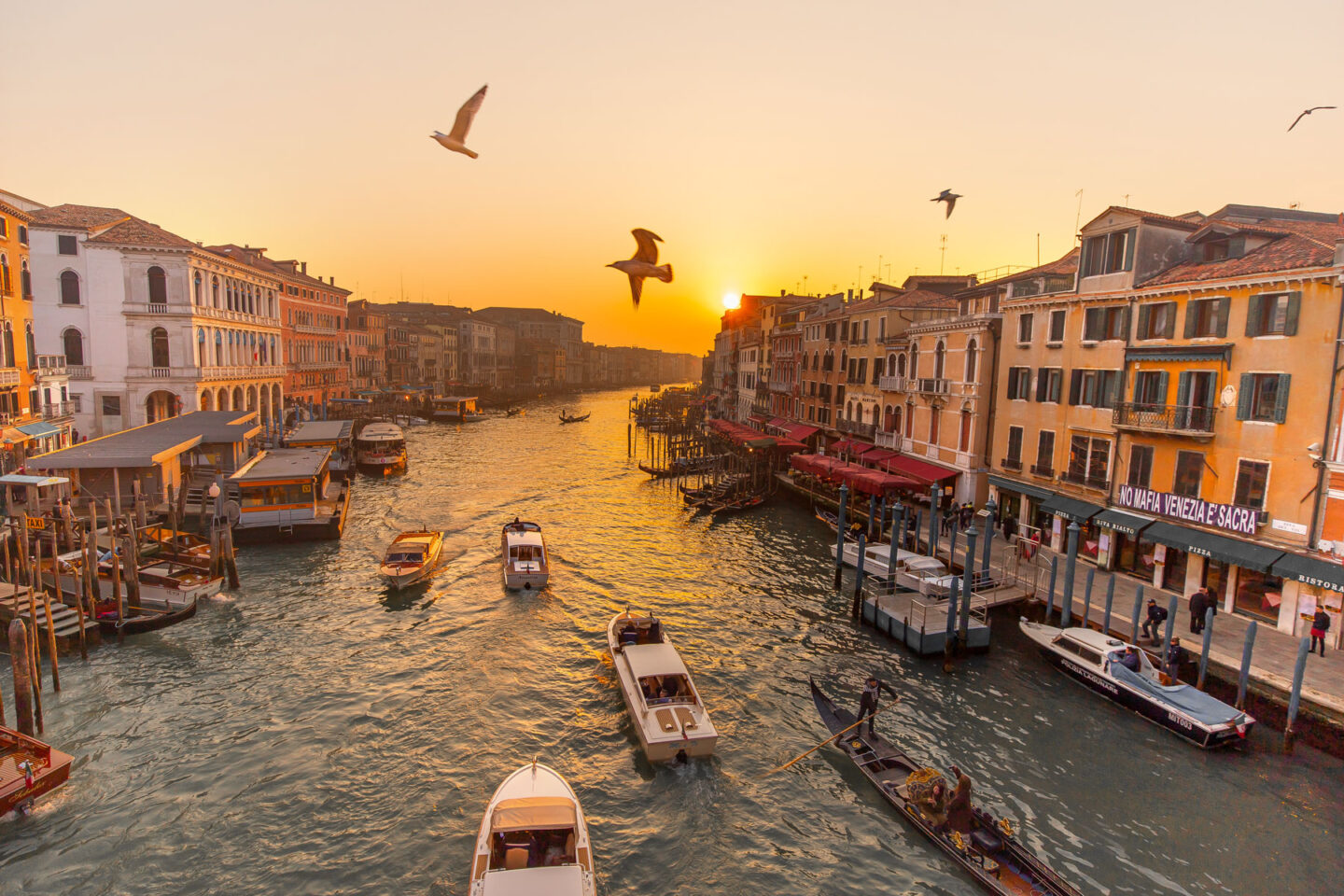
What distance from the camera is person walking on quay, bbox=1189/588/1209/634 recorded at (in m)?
20.8

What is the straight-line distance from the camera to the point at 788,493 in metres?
48.4

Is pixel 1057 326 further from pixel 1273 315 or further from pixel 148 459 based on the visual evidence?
pixel 148 459

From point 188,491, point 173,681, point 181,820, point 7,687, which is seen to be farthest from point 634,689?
point 188,491

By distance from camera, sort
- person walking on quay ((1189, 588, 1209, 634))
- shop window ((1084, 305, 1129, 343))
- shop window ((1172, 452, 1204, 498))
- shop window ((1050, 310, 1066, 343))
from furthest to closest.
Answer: shop window ((1050, 310, 1066, 343))
shop window ((1084, 305, 1129, 343))
shop window ((1172, 452, 1204, 498))
person walking on quay ((1189, 588, 1209, 634))

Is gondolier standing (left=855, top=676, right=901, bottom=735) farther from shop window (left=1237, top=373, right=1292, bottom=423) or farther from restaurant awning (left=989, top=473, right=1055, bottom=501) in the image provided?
restaurant awning (left=989, top=473, right=1055, bottom=501)

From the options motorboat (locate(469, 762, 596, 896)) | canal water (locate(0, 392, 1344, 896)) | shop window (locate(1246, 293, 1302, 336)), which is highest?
shop window (locate(1246, 293, 1302, 336))

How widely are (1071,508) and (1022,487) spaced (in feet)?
11.1

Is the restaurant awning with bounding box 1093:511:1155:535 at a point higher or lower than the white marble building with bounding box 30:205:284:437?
lower

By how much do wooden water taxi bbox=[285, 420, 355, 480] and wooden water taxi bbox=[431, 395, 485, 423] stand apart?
3446cm

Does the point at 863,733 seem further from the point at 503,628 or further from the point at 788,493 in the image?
the point at 788,493

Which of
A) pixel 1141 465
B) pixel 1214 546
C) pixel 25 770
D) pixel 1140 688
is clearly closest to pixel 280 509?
pixel 25 770

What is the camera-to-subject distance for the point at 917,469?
37.4m

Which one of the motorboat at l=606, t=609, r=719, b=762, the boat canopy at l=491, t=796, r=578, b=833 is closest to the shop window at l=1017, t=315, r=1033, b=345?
the motorboat at l=606, t=609, r=719, b=762

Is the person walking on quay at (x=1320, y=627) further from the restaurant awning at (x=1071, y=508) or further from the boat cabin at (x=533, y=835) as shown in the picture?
the boat cabin at (x=533, y=835)
